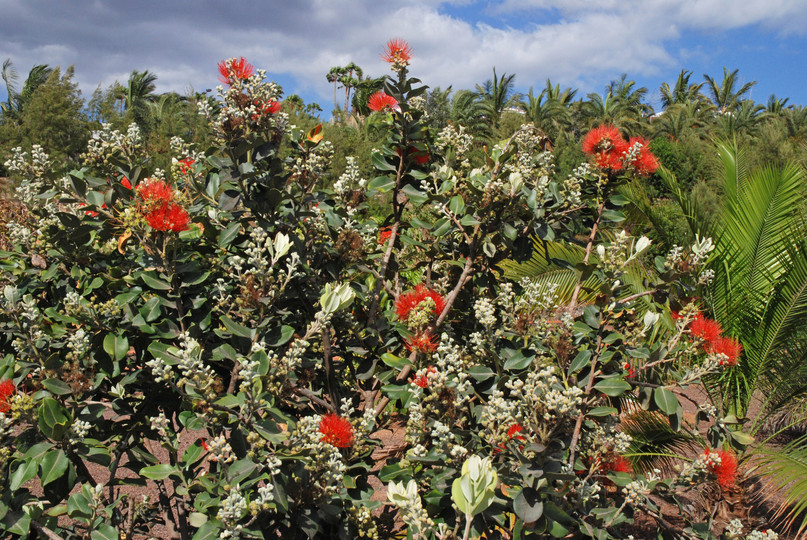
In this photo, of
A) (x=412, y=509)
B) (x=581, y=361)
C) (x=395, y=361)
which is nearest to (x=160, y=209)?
(x=395, y=361)

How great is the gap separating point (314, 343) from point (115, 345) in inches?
21.1

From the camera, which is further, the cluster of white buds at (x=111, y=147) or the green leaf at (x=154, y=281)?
the cluster of white buds at (x=111, y=147)

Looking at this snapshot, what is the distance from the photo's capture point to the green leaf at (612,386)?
4.98 ft

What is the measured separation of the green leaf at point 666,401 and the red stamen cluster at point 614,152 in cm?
77

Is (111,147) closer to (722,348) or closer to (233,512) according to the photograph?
(233,512)

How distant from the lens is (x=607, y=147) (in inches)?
77.5

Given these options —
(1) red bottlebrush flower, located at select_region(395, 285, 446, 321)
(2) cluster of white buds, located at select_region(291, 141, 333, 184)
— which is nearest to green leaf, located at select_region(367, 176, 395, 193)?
(2) cluster of white buds, located at select_region(291, 141, 333, 184)

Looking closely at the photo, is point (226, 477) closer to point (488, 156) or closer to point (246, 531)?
point (246, 531)

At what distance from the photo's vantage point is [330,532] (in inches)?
62.4

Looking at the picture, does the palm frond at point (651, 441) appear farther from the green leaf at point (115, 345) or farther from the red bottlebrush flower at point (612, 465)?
the green leaf at point (115, 345)

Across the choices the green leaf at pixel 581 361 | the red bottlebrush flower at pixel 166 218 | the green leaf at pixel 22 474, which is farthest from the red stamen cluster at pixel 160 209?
the green leaf at pixel 581 361

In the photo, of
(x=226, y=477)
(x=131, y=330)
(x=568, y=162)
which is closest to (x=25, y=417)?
(x=131, y=330)

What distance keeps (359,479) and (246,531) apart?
485 mm

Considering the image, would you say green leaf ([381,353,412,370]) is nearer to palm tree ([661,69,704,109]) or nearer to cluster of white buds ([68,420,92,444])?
cluster of white buds ([68,420,92,444])
